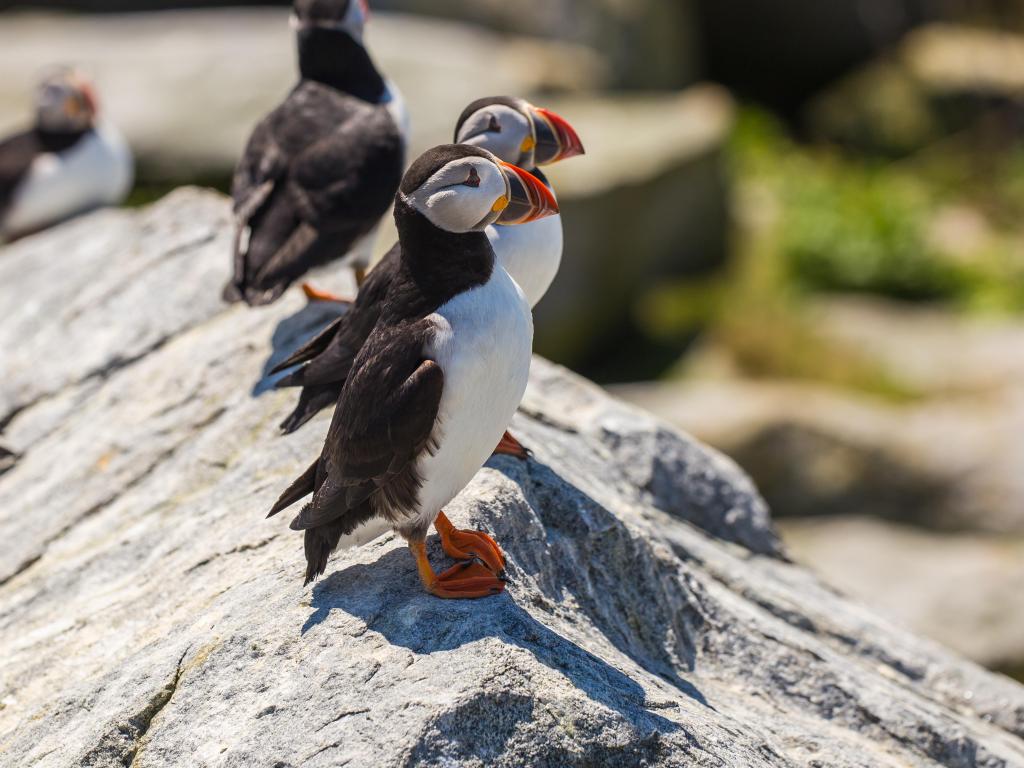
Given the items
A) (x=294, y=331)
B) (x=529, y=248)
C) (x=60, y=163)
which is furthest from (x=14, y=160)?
(x=529, y=248)

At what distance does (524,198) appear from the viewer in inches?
143

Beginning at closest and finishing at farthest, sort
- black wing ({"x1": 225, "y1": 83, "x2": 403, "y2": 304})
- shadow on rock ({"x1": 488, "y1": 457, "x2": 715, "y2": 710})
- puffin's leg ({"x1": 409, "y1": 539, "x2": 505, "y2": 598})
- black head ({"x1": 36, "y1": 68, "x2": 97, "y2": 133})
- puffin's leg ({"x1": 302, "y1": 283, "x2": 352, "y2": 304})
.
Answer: puffin's leg ({"x1": 409, "y1": 539, "x2": 505, "y2": 598})
shadow on rock ({"x1": 488, "y1": 457, "x2": 715, "y2": 710})
black wing ({"x1": 225, "y1": 83, "x2": 403, "y2": 304})
puffin's leg ({"x1": 302, "y1": 283, "x2": 352, "y2": 304})
black head ({"x1": 36, "y1": 68, "x2": 97, "y2": 133})

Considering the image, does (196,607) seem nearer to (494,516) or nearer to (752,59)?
(494,516)

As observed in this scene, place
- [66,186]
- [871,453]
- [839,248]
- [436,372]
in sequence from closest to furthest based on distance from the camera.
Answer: [436,372]
[66,186]
[871,453]
[839,248]

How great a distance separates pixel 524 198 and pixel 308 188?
6.97 feet

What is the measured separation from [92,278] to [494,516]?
11.2 feet

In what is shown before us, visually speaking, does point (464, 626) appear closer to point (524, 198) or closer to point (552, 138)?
point (524, 198)

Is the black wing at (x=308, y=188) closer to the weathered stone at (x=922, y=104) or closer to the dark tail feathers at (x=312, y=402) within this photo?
the dark tail feathers at (x=312, y=402)

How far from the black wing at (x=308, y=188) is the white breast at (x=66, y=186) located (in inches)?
119

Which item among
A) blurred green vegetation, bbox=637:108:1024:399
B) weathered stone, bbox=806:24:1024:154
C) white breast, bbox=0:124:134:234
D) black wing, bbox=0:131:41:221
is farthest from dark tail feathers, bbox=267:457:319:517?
weathered stone, bbox=806:24:1024:154

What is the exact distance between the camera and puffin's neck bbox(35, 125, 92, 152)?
8.85m

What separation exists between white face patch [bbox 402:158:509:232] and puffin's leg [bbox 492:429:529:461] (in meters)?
0.98

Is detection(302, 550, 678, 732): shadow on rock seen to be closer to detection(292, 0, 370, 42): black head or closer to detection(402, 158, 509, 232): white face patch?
detection(402, 158, 509, 232): white face patch

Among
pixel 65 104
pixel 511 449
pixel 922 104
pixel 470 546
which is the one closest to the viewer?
pixel 470 546
